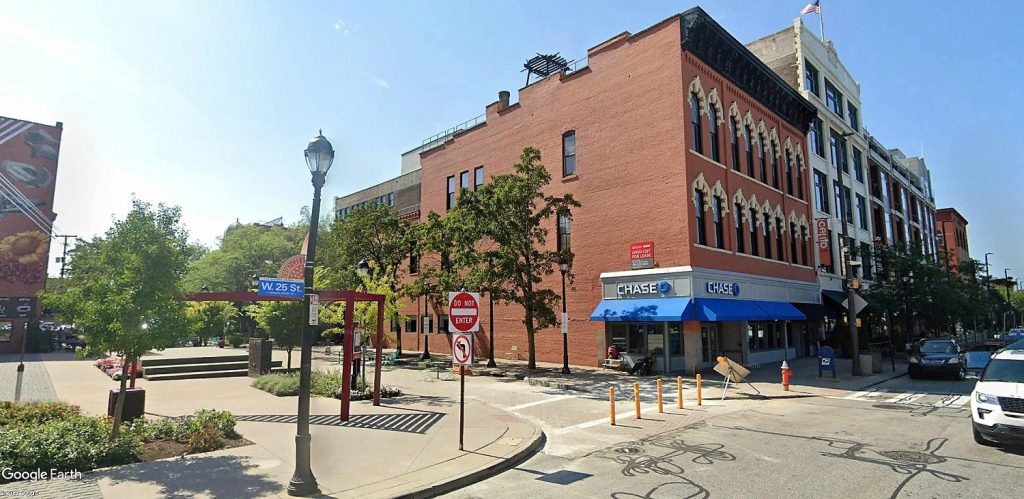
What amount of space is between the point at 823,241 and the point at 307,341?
111 feet

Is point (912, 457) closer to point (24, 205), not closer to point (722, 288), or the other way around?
point (722, 288)

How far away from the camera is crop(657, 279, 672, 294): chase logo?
75.3 feet

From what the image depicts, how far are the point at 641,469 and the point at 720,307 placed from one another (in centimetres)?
1563

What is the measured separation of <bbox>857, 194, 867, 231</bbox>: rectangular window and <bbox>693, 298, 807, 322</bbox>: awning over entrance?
18.8 meters

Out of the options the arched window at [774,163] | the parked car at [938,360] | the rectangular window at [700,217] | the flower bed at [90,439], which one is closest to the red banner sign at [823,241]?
the arched window at [774,163]

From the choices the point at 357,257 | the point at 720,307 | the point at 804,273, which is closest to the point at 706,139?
the point at 720,307

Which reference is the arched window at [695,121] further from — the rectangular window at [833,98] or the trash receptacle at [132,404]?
the trash receptacle at [132,404]

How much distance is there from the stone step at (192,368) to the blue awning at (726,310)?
65.7 ft

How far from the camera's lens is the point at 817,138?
36.9 meters

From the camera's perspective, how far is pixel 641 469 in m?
8.59

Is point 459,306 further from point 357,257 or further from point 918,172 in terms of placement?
point 918,172

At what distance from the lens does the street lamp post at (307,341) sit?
7.19 metres

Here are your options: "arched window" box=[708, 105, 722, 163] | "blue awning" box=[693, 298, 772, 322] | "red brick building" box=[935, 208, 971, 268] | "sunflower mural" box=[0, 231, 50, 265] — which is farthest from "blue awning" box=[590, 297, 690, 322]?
"red brick building" box=[935, 208, 971, 268]

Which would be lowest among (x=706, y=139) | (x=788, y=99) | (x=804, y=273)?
(x=804, y=273)
